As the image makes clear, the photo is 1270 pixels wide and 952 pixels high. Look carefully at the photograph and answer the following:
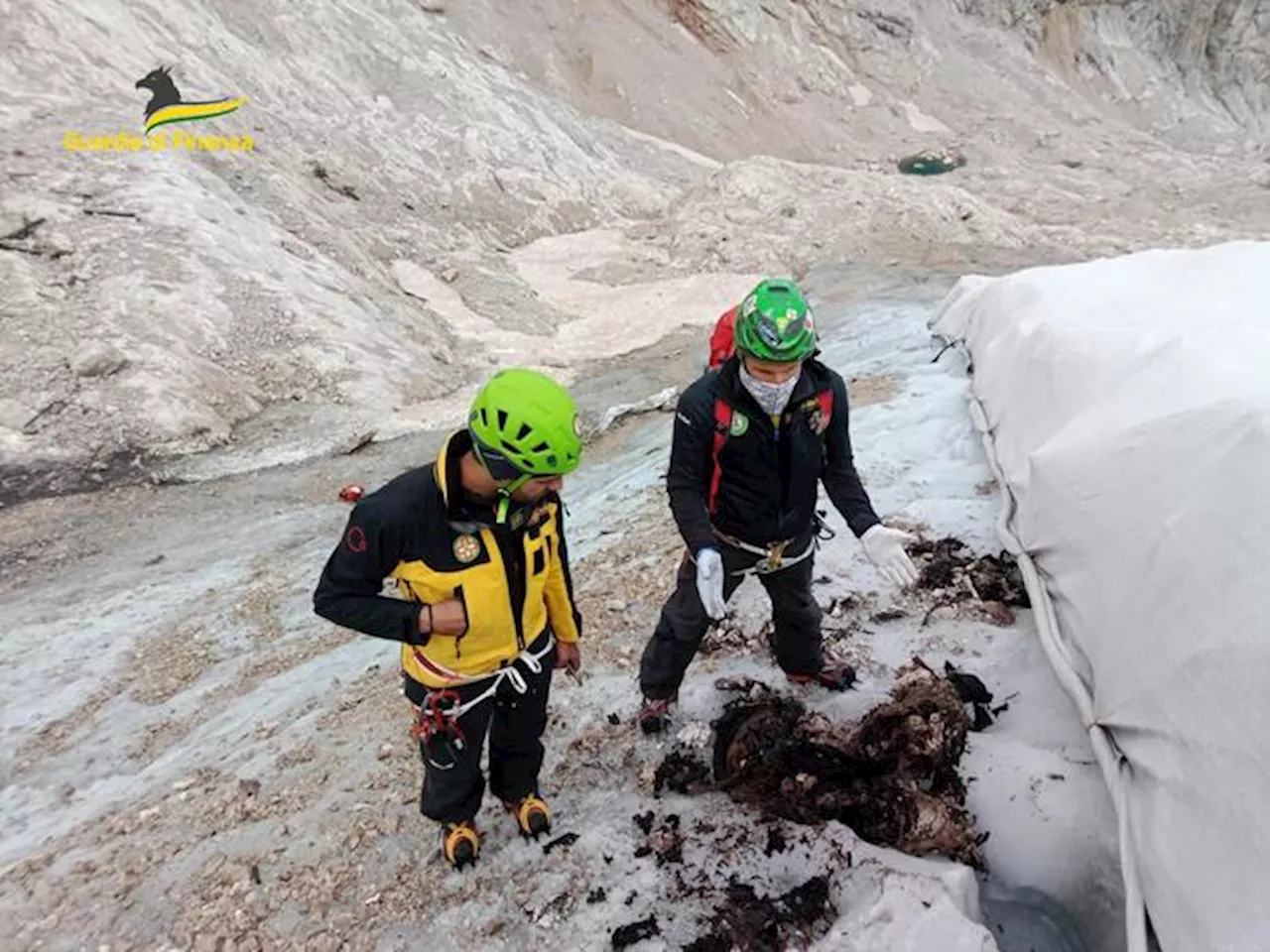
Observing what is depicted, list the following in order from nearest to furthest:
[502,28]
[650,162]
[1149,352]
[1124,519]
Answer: [1124,519]
[1149,352]
[650,162]
[502,28]

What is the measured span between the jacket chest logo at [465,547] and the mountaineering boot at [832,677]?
Result: 176 cm

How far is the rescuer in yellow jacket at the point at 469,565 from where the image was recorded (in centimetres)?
248

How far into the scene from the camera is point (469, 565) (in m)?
2.61

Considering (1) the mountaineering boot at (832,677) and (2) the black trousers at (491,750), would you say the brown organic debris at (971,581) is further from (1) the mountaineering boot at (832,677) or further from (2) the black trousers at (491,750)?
(2) the black trousers at (491,750)

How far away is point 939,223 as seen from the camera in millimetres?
17672

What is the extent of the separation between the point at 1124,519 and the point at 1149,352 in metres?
1.24

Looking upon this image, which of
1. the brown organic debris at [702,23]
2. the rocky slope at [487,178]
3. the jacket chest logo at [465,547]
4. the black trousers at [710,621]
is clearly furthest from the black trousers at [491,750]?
the brown organic debris at [702,23]

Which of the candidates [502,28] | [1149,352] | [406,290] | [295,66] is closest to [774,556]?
[1149,352]

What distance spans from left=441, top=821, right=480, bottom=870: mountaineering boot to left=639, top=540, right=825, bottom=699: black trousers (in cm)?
91

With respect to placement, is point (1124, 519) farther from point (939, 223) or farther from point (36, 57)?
point (939, 223)

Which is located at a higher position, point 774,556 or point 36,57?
point 36,57

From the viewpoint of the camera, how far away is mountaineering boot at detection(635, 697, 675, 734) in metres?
3.63

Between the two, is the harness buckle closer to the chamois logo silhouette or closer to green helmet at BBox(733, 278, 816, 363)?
green helmet at BBox(733, 278, 816, 363)

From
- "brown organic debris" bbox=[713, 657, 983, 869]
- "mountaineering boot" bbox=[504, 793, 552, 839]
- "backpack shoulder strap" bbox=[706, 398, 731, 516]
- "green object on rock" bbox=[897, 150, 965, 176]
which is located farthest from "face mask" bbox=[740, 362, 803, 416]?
"green object on rock" bbox=[897, 150, 965, 176]
